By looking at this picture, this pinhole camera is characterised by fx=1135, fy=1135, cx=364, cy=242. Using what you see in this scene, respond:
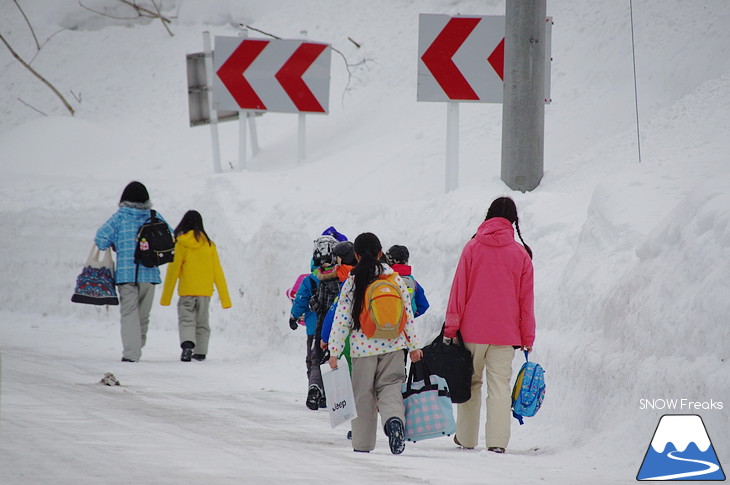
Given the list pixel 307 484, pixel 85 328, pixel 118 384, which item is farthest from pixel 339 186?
pixel 307 484

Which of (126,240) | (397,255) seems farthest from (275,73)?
(397,255)

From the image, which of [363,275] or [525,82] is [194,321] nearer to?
[525,82]

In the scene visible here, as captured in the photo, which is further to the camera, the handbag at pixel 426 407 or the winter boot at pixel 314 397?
the winter boot at pixel 314 397

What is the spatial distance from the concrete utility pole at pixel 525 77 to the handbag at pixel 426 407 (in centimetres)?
474

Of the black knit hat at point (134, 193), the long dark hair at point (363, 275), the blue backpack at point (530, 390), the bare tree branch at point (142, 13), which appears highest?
the bare tree branch at point (142, 13)

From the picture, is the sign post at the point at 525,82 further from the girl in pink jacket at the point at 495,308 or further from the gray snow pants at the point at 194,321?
the girl in pink jacket at the point at 495,308

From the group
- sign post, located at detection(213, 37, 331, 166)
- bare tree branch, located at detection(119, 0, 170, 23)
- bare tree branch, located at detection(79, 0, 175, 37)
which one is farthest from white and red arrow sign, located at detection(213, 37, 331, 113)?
bare tree branch, located at detection(119, 0, 170, 23)

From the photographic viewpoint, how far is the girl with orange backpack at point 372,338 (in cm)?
736

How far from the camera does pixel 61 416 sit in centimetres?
783

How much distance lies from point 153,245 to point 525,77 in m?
4.29

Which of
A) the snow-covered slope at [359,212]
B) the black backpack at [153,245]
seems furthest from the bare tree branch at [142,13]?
the black backpack at [153,245]

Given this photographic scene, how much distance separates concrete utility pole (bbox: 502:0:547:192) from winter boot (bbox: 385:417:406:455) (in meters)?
5.20

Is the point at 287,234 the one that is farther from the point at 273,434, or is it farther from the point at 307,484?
the point at 307,484

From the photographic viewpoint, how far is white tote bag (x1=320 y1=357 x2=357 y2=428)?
740 cm
